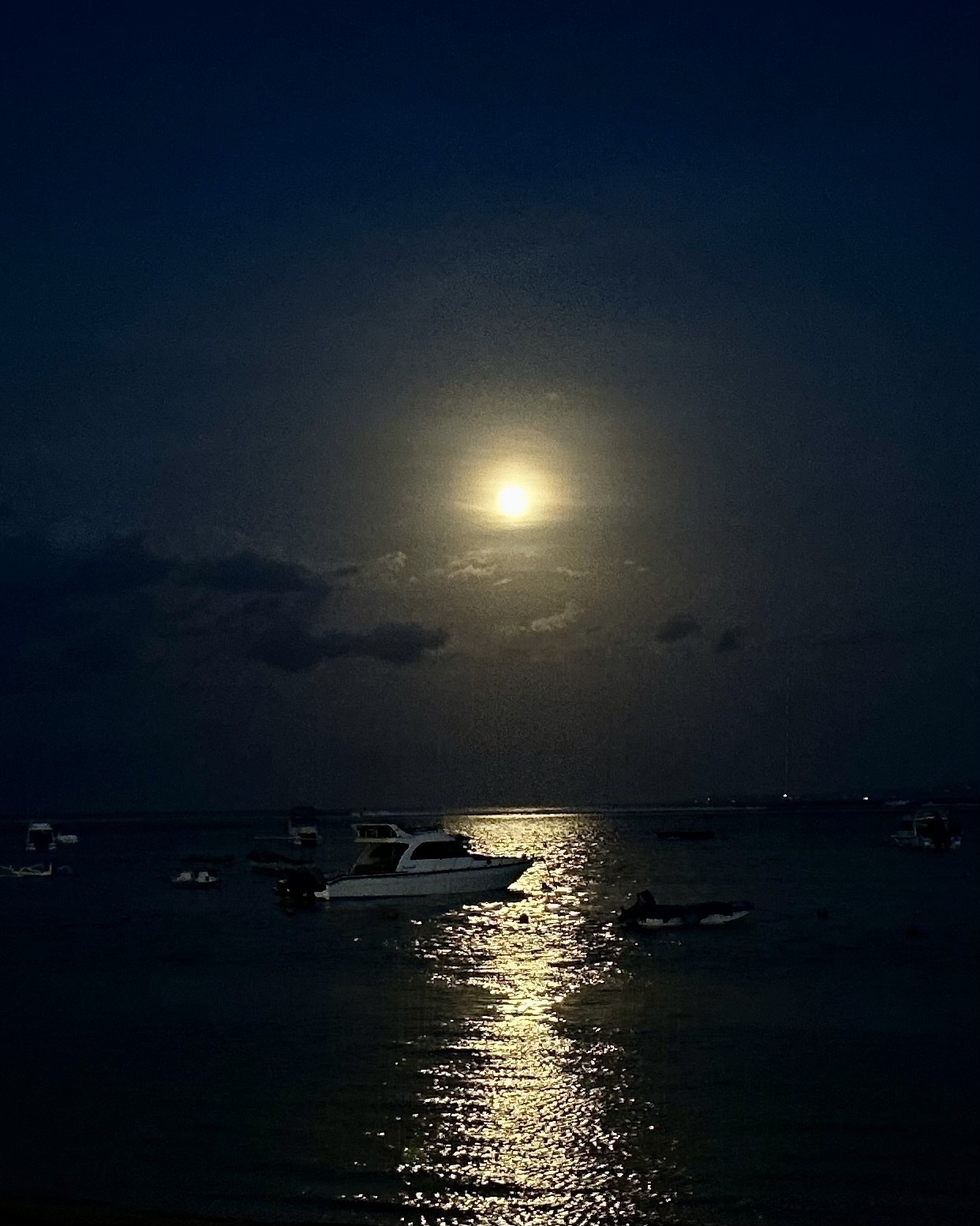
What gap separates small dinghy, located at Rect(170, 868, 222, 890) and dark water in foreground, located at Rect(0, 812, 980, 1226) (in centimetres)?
3102

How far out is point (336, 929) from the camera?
5947cm

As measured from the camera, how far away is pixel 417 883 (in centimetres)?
7025

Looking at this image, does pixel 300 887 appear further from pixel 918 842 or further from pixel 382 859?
pixel 918 842

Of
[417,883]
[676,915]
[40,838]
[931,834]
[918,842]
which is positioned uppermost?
[40,838]

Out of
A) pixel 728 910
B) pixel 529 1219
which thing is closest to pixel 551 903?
pixel 728 910

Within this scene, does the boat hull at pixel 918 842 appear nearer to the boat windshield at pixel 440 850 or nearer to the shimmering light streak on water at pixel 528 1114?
the boat windshield at pixel 440 850

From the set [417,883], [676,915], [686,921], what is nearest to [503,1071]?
[676,915]

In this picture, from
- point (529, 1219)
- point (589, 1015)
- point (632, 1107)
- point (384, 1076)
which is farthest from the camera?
point (589, 1015)

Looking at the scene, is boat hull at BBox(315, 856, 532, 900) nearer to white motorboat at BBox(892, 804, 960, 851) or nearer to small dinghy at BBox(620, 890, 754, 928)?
small dinghy at BBox(620, 890, 754, 928)

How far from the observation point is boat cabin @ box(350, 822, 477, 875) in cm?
7075

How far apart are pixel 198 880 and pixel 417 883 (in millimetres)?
26548

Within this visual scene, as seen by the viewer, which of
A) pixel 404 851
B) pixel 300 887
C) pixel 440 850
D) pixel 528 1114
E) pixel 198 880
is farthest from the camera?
pixel 198 880

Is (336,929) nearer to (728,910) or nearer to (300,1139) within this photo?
(728,910)

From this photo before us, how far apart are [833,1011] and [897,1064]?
6720 mm
